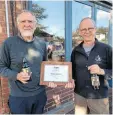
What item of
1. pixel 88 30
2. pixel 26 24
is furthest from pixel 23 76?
pixel 88 30

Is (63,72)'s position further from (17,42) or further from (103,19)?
(103,19)

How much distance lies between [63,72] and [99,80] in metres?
0.46

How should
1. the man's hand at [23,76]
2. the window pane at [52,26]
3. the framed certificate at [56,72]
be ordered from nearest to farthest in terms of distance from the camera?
1. the man's hand at [23,76]
2. the framed certificate at [56,72]
3. the window pane at [52,26]

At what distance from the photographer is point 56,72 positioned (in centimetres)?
334

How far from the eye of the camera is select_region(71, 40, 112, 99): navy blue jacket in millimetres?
3266

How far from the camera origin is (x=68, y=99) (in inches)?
217

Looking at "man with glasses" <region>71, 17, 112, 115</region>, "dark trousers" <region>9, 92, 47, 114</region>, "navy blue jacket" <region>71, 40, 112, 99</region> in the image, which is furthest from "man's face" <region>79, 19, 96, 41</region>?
"dark trousers" <region>9, 92, 47, 114</region>

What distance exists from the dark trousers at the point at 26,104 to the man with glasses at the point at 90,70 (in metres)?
0.52

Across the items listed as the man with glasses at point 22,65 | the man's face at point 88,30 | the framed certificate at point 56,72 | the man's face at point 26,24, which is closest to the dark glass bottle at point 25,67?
the man with glasses at point 22,65

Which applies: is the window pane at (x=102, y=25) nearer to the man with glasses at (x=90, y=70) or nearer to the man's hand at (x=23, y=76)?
the man with glasses at (x=90, y=70)

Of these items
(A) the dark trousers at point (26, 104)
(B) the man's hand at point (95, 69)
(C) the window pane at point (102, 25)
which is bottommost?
(A) the dark trousers at point (26, 104)

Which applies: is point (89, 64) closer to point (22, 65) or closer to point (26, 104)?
point (22, 65)

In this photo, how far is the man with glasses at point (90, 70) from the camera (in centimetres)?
326

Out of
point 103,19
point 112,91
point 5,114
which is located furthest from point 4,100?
point 103,19
